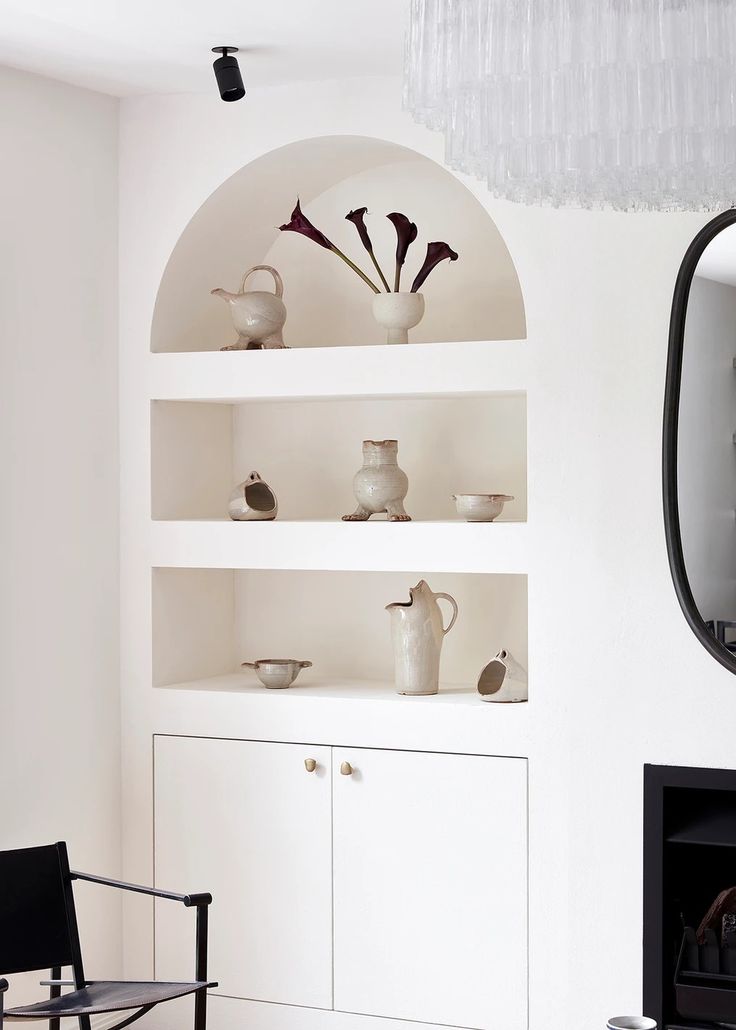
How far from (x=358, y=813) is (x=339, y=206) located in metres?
1.72

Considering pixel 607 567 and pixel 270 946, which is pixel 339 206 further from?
pixel 270 946

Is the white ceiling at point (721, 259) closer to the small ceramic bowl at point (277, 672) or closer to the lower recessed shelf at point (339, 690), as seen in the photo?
the lower recessed shelf at point (339, 690)

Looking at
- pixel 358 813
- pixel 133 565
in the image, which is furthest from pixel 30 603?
pixel 358 813

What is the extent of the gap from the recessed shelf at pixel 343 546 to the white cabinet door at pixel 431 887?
0.48 meters

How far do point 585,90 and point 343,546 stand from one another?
199 centimetres

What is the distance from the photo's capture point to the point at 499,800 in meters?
3.22

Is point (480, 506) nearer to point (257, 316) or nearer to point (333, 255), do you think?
point (257, 316)

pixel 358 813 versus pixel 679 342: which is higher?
pixel 679 342

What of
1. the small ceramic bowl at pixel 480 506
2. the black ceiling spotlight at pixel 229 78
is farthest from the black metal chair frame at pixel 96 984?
the black ceiling spotlight at pixel 229 78

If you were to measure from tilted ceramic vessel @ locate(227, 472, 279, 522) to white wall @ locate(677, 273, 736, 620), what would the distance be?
1162mm

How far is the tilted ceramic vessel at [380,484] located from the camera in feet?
11.4

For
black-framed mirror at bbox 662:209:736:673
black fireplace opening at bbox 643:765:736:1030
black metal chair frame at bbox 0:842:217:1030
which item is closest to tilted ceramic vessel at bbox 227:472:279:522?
black metal chair frame at bbox 0:842:217:1030

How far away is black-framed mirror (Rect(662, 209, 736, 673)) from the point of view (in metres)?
2.96

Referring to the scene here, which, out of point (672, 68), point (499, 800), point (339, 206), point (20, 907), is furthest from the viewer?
point (339, 206)
